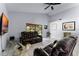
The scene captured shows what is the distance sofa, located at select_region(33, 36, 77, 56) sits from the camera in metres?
1.85

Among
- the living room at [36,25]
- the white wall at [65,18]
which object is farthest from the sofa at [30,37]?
the white wall at [65,18]

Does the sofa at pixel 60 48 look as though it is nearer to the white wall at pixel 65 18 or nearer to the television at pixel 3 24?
the white wall at pixel 65 18

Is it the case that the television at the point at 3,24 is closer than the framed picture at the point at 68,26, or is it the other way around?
the television at the point at 3,24

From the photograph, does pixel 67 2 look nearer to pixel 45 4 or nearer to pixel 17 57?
pixel 45 4

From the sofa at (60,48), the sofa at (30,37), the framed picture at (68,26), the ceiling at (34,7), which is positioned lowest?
the sofa at (60,48)

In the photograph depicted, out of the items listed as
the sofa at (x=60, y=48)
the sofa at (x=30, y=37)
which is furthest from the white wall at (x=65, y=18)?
the sofa at (x=30, y=37)

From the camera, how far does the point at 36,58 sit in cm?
191

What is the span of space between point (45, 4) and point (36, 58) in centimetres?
96

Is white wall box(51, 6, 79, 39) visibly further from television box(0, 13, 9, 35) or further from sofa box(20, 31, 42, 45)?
television box(0, 13, 9, 35)

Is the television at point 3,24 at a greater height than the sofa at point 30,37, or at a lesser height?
greater

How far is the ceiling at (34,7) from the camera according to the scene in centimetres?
186

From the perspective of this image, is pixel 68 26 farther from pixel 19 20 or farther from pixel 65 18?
pixel 19 20

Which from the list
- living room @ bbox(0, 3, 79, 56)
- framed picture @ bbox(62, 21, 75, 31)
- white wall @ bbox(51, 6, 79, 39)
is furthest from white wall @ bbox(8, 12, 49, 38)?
framed picture @ bbox(62, 21, 75, 31)

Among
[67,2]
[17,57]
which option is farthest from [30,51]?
[67,2]
